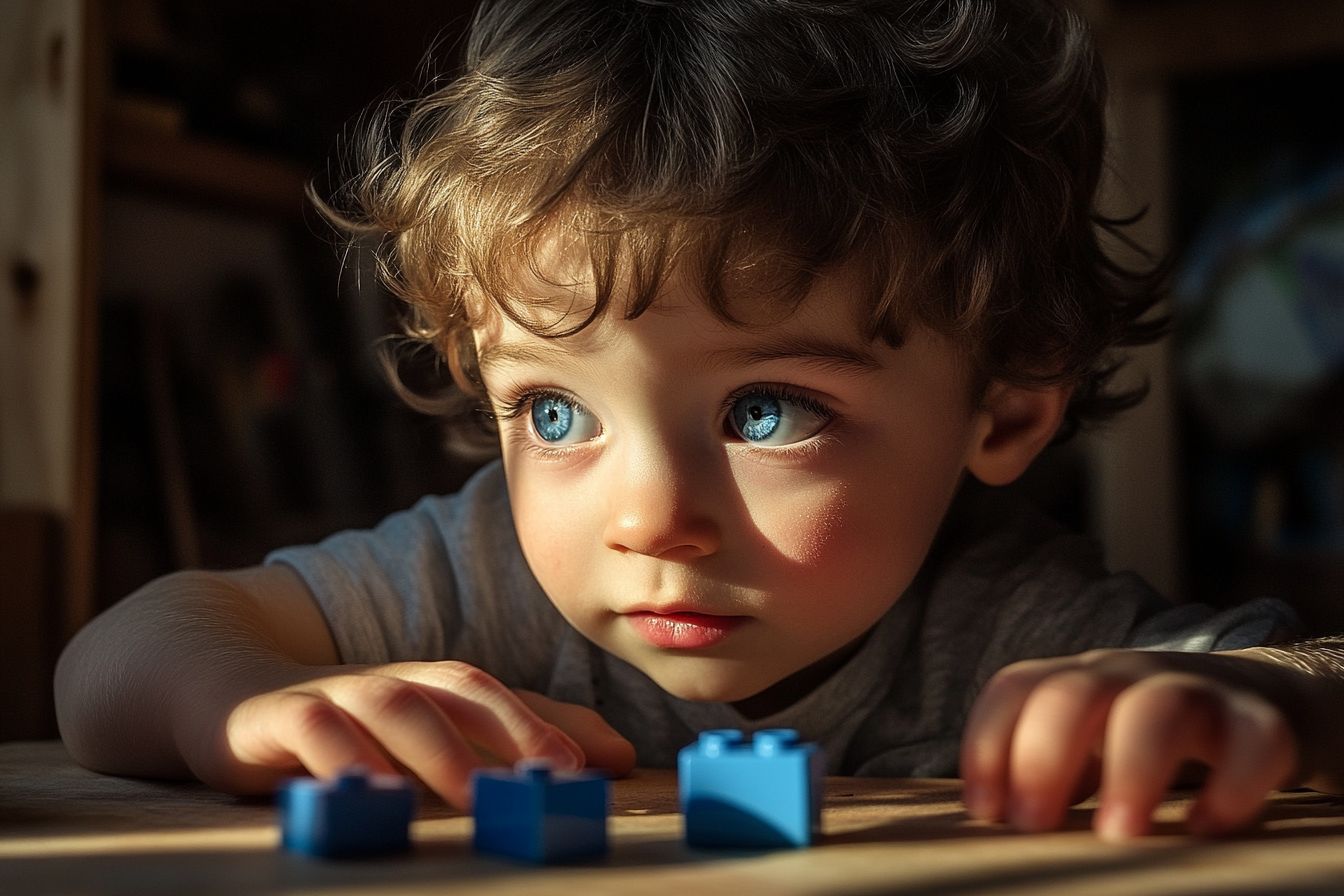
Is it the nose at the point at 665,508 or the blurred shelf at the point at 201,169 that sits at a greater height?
the blurred shelf at the point at 201,169

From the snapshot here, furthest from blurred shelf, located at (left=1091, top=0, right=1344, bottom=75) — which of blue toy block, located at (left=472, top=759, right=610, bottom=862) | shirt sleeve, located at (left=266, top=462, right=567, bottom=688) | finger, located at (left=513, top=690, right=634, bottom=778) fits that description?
blue toy block, located at (left=472, top=759, right=610, bottom=862)

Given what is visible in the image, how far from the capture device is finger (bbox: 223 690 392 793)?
1.88ft

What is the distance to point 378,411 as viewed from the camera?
2070 mm

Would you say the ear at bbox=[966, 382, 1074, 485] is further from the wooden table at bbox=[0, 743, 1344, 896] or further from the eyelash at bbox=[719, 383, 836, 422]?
the wooden table at bbox=[0, 743, 1344, 896]

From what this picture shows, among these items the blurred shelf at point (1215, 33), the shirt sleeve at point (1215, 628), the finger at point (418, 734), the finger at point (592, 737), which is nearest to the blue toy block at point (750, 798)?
the finger at point (418, 734)

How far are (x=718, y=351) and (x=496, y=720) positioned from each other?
9.9 inches

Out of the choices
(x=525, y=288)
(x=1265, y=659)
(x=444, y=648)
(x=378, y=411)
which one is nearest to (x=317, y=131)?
(x=378, y=411)

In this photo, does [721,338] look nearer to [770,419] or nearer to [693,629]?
[770,419]

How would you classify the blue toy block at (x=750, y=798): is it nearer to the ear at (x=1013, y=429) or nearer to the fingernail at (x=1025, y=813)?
the fingernail at (x=1025, y=813)

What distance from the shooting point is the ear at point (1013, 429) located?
0.90m

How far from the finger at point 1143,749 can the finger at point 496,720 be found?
0.74 ft

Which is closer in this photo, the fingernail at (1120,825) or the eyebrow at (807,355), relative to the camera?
the fingernail at (1120,825)

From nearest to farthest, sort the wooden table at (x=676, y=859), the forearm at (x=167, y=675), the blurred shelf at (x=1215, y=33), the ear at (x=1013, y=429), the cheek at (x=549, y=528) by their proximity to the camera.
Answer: the wooden table at (x=676, y=859)
the forearm at (x=167, y=675)
the cheek at (x=549, y=528)
the ear at (x=1013, y=429)
the blurred shelf at (x=1215, y=33)

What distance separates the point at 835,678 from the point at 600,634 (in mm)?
211
